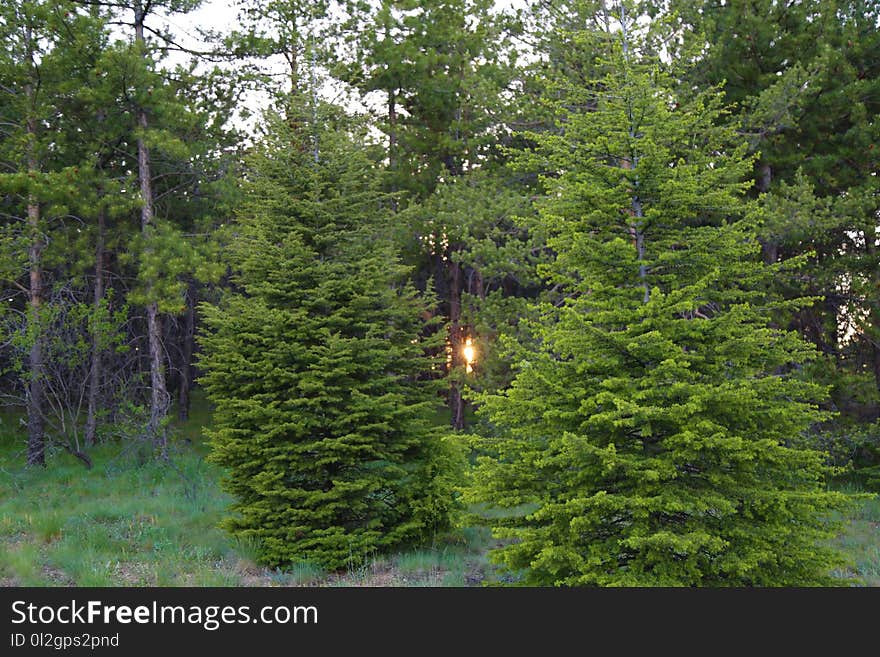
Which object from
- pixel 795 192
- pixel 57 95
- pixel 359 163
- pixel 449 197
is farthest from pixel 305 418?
pixel 57 95

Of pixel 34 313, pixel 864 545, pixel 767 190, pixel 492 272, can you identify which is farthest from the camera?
pixel 34 313

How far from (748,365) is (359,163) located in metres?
6.15

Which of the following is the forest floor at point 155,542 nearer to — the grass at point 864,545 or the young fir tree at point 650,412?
the grass at point 864,545

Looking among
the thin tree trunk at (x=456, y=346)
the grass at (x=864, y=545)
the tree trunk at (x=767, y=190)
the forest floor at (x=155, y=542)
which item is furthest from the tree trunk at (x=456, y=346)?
the grass at (x=864, y=545)

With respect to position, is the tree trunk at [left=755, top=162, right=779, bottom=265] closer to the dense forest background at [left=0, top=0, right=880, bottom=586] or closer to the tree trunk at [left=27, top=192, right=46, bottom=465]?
the dense forest background at [left=0, top=0, right=880, bottom=586]

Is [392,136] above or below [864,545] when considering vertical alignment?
above

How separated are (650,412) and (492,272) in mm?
8182

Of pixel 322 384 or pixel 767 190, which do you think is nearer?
pixel 322 384

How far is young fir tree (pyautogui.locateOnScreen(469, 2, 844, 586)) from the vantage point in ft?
16.9

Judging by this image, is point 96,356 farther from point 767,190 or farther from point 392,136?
point 767,190

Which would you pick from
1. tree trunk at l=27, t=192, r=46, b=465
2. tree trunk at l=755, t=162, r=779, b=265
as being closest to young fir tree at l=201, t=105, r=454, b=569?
tree trunk at l=27, t=192, r=46, b=465

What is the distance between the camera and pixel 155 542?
9.71 meters

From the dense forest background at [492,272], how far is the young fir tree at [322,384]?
0.18 feet

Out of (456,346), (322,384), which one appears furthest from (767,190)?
(322,384)
